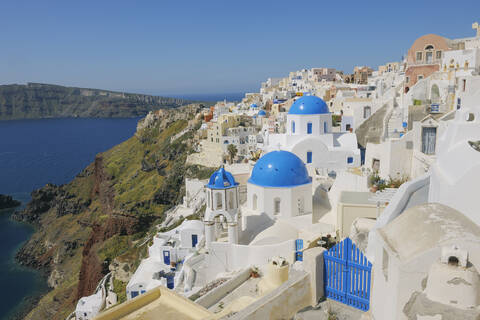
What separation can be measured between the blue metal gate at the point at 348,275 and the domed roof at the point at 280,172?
880cm

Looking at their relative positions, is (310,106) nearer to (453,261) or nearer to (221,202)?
(221,202)

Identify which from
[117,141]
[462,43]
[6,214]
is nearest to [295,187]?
[462,43]

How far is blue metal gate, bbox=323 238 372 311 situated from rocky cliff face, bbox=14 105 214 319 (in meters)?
23.6

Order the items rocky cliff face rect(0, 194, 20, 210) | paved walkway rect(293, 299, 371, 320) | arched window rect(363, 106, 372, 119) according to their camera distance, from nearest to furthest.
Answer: paved walkway rect(293, 299, 371, 320) → arched window rect(363, 106, 372, 119) → rocky cliff face rect(0, 194, 20, 210)

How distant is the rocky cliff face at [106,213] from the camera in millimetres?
36000

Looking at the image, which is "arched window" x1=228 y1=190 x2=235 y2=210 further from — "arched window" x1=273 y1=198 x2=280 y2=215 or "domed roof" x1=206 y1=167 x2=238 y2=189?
"arched window" x1=273 y1=198 x2=280 y2=215

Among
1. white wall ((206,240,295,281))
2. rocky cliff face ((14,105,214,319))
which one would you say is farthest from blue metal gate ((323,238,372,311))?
rocky cliff face ((14,105,214,319))

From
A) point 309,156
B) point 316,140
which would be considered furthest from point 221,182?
point 316,140

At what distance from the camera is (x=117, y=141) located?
5207 inches

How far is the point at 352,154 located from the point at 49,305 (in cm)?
3119

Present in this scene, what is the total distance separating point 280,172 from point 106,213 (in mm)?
42586

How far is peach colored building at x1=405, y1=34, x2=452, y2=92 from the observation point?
29.1 metres

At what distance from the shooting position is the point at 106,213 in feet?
173

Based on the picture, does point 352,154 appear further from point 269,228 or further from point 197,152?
point 197,152
